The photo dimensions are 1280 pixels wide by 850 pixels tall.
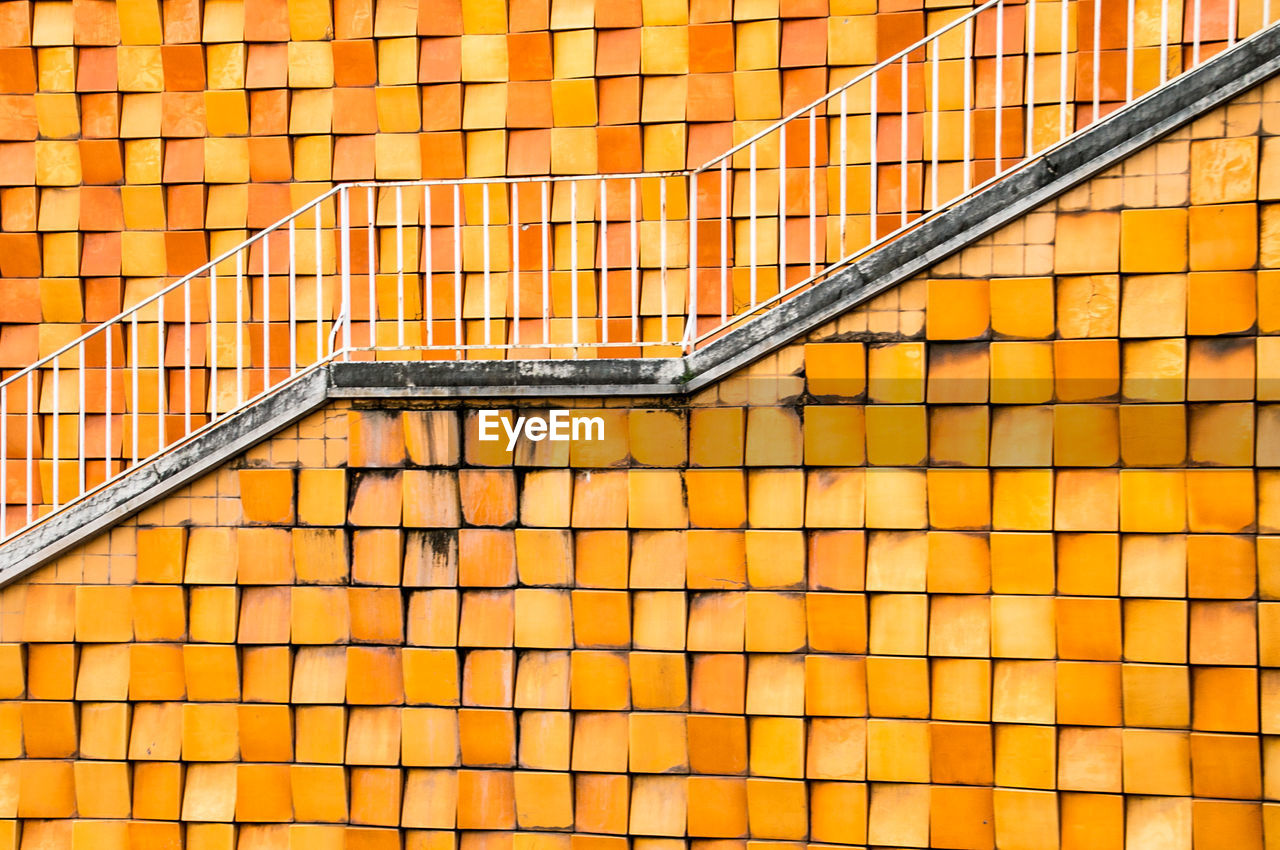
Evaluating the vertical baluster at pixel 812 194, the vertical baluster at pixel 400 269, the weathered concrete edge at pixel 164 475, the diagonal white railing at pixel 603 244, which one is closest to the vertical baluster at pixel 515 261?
the diagonal white railing at pixel 603 244

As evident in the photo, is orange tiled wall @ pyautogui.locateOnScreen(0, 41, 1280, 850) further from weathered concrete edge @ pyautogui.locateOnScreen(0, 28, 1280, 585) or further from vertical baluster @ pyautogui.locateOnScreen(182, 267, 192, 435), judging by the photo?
vertical baluster @ pyautogui.locateOnScreen(182, 267, 192, 435)

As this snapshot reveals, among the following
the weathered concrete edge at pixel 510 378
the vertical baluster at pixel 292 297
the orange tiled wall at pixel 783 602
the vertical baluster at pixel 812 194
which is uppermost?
the vertical baluster at pixel 812 194

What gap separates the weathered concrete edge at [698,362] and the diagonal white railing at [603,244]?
82cm

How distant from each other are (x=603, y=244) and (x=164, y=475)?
2.04 meters

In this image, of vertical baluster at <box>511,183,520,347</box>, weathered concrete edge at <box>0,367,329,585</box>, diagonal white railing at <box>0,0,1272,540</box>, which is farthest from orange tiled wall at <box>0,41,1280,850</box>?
diagonal white railing at <box>0,0,1272,540</box>

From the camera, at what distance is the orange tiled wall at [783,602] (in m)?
3.33

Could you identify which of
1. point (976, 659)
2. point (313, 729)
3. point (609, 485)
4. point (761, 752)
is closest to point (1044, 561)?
point (976, 659)

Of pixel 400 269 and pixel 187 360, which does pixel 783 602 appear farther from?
pixel 187 360

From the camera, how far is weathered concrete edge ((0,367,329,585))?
12.0 ft

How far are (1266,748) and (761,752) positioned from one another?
1.72 meters

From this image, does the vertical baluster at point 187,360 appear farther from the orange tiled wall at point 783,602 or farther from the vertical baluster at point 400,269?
the vertical baluster at point 400,269

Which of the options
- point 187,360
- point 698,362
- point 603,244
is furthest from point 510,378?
point 187,360

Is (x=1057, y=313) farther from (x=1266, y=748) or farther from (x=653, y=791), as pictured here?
(x=653, y=791)

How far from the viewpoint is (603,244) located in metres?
4.37
